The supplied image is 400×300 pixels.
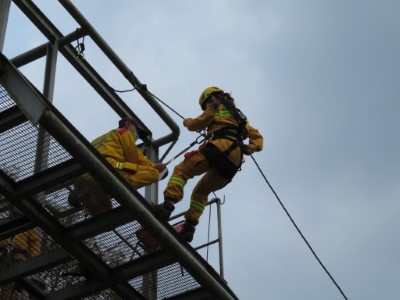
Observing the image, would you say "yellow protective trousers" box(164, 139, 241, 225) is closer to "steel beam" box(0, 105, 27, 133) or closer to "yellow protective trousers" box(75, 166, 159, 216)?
"yellow protective trousers" box(75, 166, 159, 216)

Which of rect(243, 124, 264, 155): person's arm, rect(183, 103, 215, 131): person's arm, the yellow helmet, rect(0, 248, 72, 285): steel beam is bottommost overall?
rect(0, 248, 72, 285): steel beam

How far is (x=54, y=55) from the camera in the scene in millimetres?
10086

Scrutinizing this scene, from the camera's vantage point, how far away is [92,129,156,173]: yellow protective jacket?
33.2 ft

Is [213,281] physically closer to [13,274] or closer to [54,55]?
[13,274]

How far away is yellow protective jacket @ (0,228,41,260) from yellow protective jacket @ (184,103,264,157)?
2841 millimetres

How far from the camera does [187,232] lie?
9.88 m

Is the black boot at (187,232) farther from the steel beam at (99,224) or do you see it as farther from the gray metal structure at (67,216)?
the steel beam at (99,224)

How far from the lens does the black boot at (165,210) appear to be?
9242 millimetres

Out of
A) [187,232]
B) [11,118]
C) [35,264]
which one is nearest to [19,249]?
[35,264]

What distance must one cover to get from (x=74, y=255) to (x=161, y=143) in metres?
3.21

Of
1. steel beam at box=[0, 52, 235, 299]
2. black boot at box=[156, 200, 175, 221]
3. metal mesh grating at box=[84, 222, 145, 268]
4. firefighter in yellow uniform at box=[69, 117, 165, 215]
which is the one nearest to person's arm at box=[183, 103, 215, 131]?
firefighter in yellow uniform at box=[69, 117, 165, 215]

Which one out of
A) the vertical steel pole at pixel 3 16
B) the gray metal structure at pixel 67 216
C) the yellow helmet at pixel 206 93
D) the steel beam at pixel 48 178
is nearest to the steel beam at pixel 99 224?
the gray metal structure at pixel 67 216

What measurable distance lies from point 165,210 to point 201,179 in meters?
1.59

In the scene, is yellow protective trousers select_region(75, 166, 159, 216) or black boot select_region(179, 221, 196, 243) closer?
yellow protective trousers select_region(75, 166, 159, 216)
